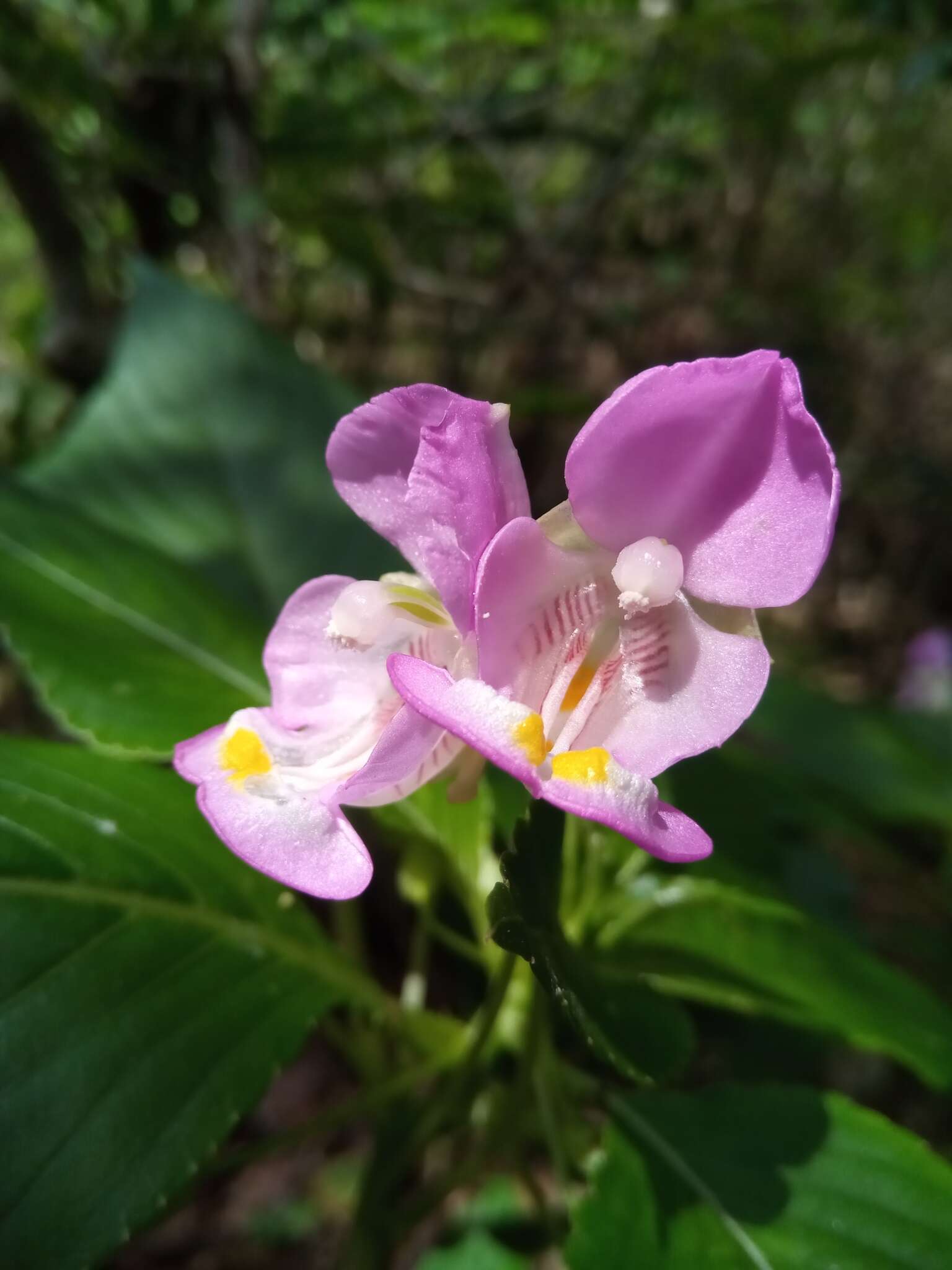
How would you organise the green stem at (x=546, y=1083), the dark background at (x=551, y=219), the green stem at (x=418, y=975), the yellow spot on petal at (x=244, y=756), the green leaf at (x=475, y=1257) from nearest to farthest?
the yellow spot on petal at (x=244, y=756) < the green stem at (x=546, y=1083) < the green stem at (x=418, y=975) < the green leaf at (x=475, y=1257) < the dark background at (x=551, y=219)

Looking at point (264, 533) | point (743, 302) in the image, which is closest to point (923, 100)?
point (743, 302)

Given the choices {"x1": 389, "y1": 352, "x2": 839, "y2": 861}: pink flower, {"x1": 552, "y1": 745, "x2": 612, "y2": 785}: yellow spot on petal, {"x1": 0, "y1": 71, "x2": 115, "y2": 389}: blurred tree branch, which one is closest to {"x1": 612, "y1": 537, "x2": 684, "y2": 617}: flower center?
{"x1": 389, "y1": 352, "x2": 839, "y2": 861}: pink flower

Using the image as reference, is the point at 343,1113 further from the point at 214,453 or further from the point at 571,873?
the point at 214,453

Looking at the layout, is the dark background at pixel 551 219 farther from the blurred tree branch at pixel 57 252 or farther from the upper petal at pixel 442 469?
the upper petal at pixel 442 469

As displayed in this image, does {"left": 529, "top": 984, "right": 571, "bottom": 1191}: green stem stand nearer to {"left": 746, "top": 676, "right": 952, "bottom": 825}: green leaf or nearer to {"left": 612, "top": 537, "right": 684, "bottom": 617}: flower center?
{"left": 612, "top": 537, "right": 684, "bottom": 617}: flower center

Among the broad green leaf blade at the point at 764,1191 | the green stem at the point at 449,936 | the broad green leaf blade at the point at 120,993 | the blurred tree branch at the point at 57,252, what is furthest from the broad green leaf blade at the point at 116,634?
the blurred tree branch at the point at 57,252
